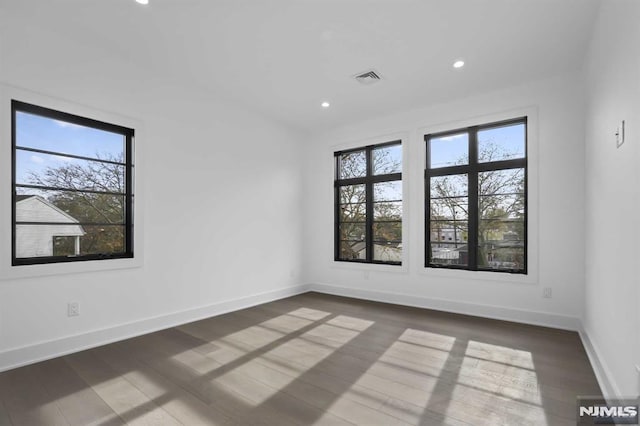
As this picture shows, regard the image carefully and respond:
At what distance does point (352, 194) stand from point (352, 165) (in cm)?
52

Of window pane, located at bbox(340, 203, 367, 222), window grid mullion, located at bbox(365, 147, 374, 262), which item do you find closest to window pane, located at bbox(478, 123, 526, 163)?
window grid mullion, located at bbox(365, 147, 374, 262)

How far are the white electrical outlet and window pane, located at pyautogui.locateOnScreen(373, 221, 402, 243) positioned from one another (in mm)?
3965

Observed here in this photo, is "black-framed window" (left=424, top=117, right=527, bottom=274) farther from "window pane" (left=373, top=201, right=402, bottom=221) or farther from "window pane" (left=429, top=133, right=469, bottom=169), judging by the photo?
"window pane" (left=373, top=201, right=402, bottom=221)

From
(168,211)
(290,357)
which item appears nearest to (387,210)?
(290,357)

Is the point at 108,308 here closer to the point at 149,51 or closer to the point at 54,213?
the point at 54,213

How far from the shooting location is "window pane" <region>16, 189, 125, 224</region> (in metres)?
2.72

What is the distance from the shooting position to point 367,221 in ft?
17.3

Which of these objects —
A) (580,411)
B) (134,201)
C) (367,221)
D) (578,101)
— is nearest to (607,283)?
(580,411)

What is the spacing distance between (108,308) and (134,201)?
113 cm

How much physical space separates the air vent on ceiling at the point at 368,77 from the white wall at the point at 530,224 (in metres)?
1.19

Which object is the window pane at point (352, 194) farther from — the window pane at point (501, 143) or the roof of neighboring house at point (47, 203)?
the roof of neighboring house at point (47, 203)

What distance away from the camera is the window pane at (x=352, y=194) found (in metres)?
5.37

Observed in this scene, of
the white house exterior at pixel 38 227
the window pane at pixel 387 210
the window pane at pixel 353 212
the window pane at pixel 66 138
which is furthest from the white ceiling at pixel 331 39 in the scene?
the window pane at pixel 353 212

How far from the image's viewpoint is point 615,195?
2.08 meters
